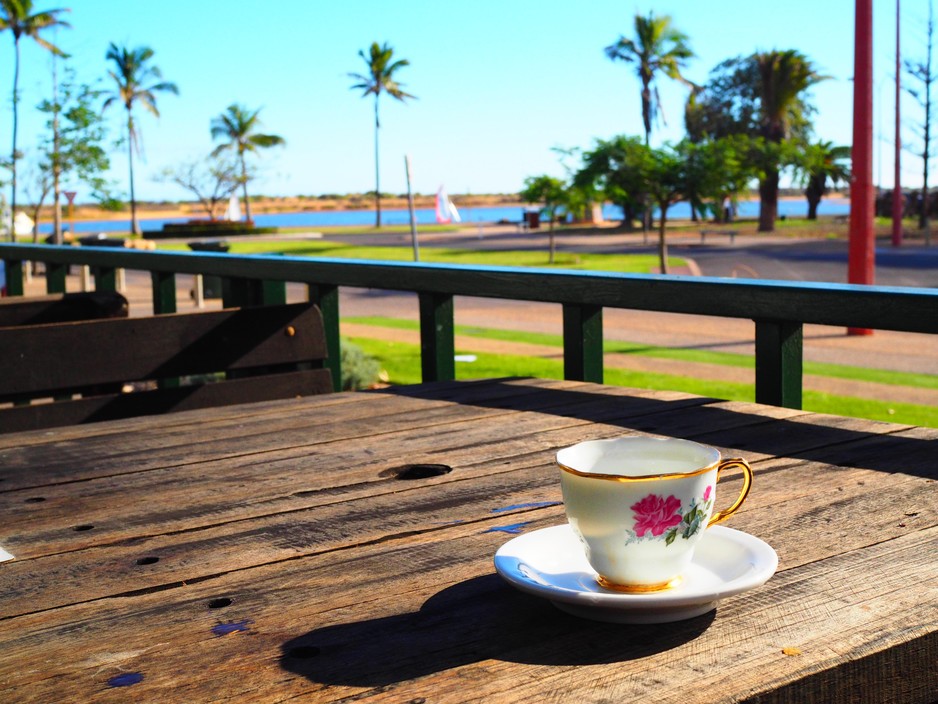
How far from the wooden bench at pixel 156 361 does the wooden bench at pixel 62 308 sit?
46cm

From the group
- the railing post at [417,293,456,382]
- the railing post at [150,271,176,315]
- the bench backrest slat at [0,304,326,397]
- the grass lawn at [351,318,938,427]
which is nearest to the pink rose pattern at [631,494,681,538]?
the bench backrest slat at [0,304,326,397]

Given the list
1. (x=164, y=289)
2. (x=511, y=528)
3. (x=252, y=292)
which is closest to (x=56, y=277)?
(x=164, y=289)

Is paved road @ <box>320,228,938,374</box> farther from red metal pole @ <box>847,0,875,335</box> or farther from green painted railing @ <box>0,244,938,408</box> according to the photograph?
green painted railing @ <box>0,244,938,408</box>

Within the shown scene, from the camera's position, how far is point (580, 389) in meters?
2.73

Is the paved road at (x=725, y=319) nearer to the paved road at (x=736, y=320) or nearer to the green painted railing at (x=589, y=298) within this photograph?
the paved road at (x=736, y=320)

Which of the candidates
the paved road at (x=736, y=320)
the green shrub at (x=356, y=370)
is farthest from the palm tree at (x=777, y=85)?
the green shrub at (x=356, y=370)

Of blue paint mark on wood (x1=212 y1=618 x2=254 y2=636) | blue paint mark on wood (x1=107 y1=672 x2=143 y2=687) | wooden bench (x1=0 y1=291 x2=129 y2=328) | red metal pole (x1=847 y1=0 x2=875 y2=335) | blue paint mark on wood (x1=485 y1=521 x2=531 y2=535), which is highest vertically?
red metal pole (x1=847 y1=0 x2=875 y2=335)

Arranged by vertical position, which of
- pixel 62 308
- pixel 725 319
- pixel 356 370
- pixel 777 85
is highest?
pixel 777 85

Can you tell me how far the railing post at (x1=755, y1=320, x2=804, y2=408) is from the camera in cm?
261

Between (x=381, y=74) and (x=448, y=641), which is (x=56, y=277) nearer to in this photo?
(x=448, y=641)

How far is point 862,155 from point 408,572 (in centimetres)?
1511

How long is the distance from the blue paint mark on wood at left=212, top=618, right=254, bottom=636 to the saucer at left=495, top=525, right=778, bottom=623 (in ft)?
0.92

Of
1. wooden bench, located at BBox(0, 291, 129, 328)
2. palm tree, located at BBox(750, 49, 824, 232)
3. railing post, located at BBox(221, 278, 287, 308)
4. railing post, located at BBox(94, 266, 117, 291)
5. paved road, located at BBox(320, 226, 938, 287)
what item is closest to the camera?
wooden bench, located at BBox(0, 291, 129, 328)

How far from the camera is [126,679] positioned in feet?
3.33
